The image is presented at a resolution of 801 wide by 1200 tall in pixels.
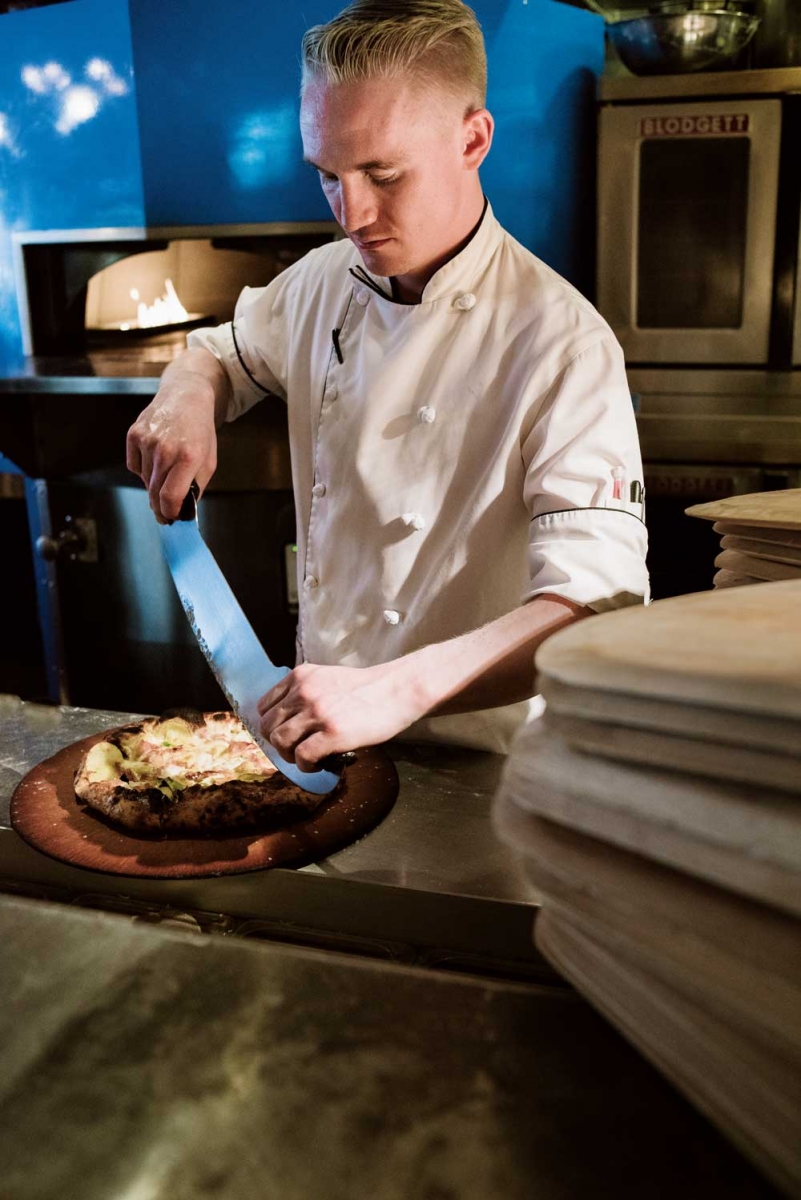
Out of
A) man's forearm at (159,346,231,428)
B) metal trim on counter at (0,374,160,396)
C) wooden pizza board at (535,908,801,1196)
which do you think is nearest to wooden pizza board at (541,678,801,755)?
wooden pizza board at (535,908,801,1196)

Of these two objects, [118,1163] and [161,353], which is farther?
[161,353]

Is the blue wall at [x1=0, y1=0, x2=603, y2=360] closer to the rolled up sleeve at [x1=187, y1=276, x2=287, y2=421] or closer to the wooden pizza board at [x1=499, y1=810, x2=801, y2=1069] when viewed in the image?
the rolled up sleeve at [x1=187, y1=276, x2=287, y2=421]

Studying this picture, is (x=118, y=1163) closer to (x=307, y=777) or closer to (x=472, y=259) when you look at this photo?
(x=307, y=777)

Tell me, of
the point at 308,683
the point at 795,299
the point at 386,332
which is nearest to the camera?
the point at 308,683

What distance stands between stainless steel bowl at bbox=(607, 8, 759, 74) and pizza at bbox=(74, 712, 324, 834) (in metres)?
2.67

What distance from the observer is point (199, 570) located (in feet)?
5.41

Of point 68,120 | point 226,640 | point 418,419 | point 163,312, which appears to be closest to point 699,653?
point 226,640

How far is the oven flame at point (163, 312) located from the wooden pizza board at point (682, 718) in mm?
3696

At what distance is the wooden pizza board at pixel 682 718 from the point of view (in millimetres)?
440

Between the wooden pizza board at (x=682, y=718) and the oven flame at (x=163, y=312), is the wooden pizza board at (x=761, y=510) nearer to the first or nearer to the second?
the wooden pizza board at (x=682, y=718)

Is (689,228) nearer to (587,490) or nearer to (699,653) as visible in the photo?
(587,490)

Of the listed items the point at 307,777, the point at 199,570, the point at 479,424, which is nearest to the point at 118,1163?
the point at 307,777

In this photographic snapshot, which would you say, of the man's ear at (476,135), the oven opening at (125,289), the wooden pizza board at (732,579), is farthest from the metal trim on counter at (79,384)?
the wooden pizza board at (732,579)

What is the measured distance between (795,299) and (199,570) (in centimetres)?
247
